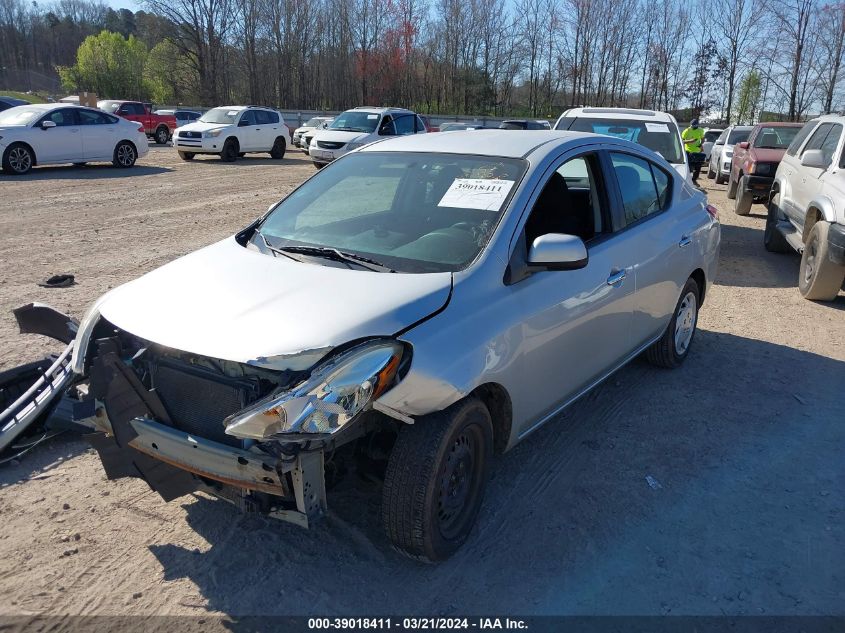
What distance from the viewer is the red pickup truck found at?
2858cm

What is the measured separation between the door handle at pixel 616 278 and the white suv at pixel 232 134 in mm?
19735

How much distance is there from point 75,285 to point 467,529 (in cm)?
565

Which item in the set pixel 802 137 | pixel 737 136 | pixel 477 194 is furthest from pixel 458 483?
pixel 737 136

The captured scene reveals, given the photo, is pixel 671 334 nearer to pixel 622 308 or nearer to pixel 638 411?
pixel 638 411

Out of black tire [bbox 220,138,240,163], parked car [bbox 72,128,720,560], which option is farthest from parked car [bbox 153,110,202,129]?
parked car [bbox 72,128,720,560]

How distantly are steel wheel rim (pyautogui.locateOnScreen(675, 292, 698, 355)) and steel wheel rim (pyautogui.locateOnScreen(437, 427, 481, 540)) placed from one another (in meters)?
2.76

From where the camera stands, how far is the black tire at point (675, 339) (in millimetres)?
5258

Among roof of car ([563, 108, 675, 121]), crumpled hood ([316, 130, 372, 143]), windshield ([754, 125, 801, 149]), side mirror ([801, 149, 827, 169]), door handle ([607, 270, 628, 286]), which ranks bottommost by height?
door handle ([607, 270, 628, 286])

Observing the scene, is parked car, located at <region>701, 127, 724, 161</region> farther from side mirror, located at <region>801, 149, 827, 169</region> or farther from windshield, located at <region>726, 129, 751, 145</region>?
side mirror, located at <region>801, 149, 827, 169</region>

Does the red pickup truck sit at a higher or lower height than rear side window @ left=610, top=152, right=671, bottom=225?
higher

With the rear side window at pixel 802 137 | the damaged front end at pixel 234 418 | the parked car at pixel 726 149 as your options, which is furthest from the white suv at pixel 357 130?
the damaged front end at pixel 234 418

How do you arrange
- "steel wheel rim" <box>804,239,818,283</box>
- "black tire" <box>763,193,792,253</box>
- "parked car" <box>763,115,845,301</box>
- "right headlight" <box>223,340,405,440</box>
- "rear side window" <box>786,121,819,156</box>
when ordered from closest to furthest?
"right headlight" <box>223,340,405,440</box>, "parked car" <box>763,115,845,301</box>, "steel wheel rim" <box>804,239,818,283</box>, "rear side window" <box>786,121,819,156</box>, "black tire" <box>763,193,792,253</box>

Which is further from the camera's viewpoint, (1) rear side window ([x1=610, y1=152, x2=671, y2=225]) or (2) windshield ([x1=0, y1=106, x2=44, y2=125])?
(2) windshield ([x1=0, y1=106, x2=44, y2=125])

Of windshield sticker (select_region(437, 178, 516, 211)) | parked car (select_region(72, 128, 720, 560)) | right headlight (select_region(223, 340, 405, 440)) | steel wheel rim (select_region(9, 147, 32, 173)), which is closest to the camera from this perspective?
right headlight (select_region(223, 340, 405, 440))
